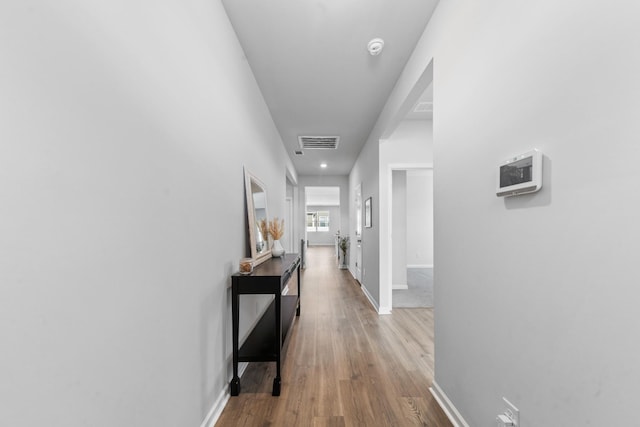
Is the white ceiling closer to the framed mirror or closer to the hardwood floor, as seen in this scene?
the framed mirror

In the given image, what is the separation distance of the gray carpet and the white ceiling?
2734 mm

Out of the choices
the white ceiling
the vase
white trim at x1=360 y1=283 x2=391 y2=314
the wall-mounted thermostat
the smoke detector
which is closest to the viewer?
the wall-mounted thermostat

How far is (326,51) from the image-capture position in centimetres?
223

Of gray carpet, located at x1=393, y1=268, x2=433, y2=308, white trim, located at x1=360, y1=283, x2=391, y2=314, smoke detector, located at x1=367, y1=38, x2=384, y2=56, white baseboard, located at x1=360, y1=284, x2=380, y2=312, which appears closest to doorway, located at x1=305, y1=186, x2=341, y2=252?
gray carpet, located at x1=393, y1=268, x2=433, y2=308

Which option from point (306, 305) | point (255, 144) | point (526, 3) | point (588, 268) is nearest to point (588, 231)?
point (588, 268)

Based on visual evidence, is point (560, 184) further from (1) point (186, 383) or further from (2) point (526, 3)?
(1) point (186, 383)

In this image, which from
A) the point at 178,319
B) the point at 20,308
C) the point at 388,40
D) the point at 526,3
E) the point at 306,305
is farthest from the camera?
the point at 306,305

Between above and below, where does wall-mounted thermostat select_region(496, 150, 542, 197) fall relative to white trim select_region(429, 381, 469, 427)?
above

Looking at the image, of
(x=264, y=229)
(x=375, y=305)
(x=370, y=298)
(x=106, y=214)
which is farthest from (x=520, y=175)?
(x=370, y=298)

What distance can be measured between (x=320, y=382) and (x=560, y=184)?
1.94 meters

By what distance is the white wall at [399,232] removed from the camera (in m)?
4.95

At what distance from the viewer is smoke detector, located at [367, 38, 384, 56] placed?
2.09 m

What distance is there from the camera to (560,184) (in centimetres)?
90

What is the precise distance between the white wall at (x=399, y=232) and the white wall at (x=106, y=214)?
3921 mm
